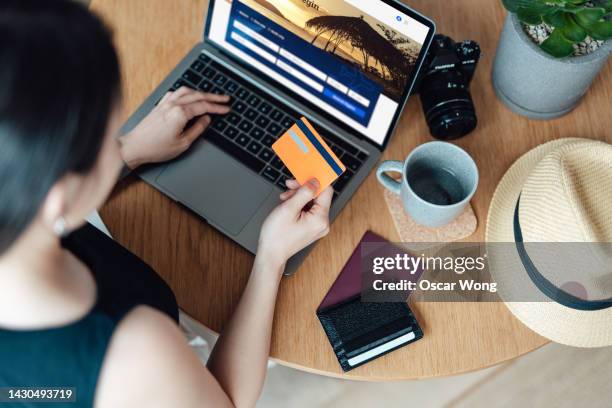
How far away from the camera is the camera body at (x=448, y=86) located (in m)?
0.93

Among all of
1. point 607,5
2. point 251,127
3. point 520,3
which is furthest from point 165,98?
point 607,5

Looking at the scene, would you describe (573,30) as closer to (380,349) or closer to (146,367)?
(380,349)

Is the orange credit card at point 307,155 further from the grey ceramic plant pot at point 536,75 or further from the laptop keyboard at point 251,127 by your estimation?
the grey ceramic plant pot at point 536,75

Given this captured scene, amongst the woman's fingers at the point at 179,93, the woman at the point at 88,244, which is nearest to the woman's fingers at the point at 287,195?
the woman at the point at 88,244

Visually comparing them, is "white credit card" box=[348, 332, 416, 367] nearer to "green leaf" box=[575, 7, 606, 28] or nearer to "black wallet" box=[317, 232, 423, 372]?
"black wallet" box=[317, 232, 423, 372]

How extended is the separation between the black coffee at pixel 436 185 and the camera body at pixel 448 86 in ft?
0.28

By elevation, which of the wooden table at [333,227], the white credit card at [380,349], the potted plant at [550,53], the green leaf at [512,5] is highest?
the green leaf at [512,5]

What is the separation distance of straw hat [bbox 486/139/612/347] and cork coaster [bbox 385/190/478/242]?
0.17 feet

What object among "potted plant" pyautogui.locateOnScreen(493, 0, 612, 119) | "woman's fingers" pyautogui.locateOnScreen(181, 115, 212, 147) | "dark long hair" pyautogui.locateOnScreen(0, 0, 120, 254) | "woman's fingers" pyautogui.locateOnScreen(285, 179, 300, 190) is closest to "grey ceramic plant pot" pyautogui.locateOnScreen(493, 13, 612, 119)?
"potted plant" pyautogui.locateOnScreen(493, 0, 612, 119)

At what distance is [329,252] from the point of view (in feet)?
3.04

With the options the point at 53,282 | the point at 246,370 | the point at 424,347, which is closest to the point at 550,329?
the point at 424,347

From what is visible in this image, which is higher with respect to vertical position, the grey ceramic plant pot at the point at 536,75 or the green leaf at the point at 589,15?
the green leaf at the point at 589,15

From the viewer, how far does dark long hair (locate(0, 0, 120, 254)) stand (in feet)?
1.57

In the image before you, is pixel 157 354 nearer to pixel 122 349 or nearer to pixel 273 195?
pixel 122 349
